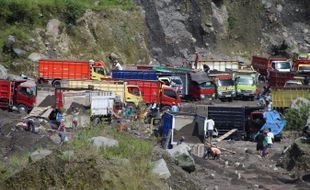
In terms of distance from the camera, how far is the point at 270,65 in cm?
6406

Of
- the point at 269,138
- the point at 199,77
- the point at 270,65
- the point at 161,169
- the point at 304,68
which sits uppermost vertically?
the point at 270,65

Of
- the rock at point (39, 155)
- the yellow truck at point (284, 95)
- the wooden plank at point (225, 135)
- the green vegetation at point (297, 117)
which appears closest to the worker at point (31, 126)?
the wooden plank at point (225, 135)

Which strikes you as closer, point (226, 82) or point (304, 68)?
point (226, 82)

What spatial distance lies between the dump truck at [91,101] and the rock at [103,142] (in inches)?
697

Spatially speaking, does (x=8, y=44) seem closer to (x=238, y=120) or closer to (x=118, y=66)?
(x=118, y=66)

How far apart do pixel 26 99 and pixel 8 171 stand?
920 inches

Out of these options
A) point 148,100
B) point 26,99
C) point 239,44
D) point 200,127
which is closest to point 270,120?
point 200,127

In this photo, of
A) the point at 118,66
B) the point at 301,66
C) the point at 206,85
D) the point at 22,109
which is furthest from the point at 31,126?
the point at 301,66

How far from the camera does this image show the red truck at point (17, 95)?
41.0 m

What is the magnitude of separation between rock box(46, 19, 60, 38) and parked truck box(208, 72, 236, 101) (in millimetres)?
12930

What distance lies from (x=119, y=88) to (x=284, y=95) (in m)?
9.56

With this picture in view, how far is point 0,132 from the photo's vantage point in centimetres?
3275

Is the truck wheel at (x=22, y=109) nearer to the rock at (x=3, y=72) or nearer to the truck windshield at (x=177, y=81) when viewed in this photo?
the rock at (x=3, y=72)

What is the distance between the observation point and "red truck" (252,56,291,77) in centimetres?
6262
